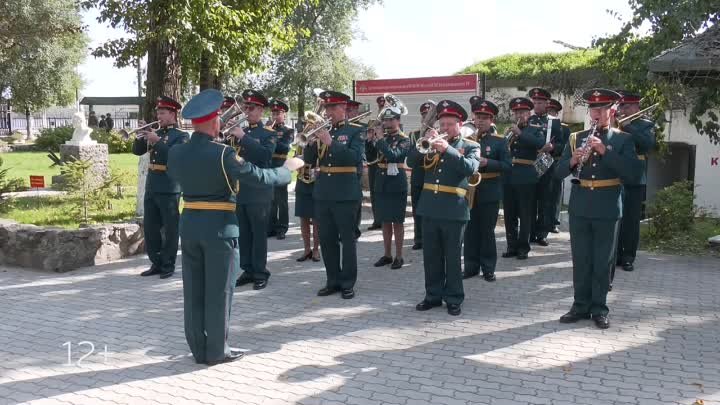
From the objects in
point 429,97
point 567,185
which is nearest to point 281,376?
point 429,97

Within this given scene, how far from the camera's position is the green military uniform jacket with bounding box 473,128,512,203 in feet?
24.9

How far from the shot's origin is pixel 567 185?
48.0 feet

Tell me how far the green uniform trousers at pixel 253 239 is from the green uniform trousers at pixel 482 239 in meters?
2.38

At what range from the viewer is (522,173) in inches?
345

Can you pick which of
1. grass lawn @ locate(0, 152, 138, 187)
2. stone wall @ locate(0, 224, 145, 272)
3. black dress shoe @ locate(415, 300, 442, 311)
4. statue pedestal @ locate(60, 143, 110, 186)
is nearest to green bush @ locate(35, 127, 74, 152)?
grass lawn @ locate(0, 152, 138, 187)

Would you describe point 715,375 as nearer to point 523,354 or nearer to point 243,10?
point 523,354

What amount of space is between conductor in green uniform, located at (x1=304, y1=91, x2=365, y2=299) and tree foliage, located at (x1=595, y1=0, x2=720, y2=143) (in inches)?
150

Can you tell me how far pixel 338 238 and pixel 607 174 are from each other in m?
2.79

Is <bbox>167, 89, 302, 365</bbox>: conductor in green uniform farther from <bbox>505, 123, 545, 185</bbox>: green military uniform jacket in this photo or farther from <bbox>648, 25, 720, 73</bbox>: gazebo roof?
<bbox>648, 25, 720, 73</bbox>: gazebo roof

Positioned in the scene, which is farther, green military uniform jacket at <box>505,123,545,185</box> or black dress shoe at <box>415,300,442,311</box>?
green military uniform jacket at <box>505,123,545,185</box>

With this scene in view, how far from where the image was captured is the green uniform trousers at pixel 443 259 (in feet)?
21.2

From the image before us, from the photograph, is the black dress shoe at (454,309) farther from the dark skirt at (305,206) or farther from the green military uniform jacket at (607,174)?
the dark skirt at (305,206)

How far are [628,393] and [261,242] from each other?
4203 millimetres

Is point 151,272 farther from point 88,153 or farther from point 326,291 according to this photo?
point 88,153
